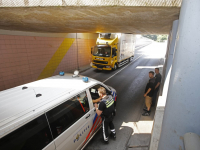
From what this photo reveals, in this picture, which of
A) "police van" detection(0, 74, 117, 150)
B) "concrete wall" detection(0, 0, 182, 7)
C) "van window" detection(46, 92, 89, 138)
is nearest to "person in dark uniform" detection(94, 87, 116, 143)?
"police van" detection(0, 74, 117, 150)

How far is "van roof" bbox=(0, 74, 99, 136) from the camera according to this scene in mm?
2229

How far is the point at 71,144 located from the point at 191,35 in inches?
123

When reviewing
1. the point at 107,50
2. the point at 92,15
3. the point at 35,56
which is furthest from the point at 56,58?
the point at 92,15

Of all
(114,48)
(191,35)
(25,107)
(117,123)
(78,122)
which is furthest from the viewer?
(114,48)

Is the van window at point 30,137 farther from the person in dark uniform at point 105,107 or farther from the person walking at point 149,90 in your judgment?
the person walking at point 149,90

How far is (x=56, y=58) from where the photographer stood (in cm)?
1097

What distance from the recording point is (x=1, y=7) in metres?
2.77

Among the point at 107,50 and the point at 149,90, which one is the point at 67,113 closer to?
the point at 149,90

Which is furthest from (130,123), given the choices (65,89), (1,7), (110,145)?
(1,7)

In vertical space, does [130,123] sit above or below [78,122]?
below

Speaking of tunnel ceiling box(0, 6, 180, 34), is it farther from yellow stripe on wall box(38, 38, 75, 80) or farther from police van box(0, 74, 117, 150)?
yellow stripe on wall box(38, 38, 75, 80)

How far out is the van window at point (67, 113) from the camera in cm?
258

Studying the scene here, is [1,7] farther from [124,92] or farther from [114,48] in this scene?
[114,48]

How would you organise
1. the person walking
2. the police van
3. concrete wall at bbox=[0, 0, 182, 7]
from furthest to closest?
the person walking < concrete wall at bbox=[0, 0, 182, 7] < the police van
